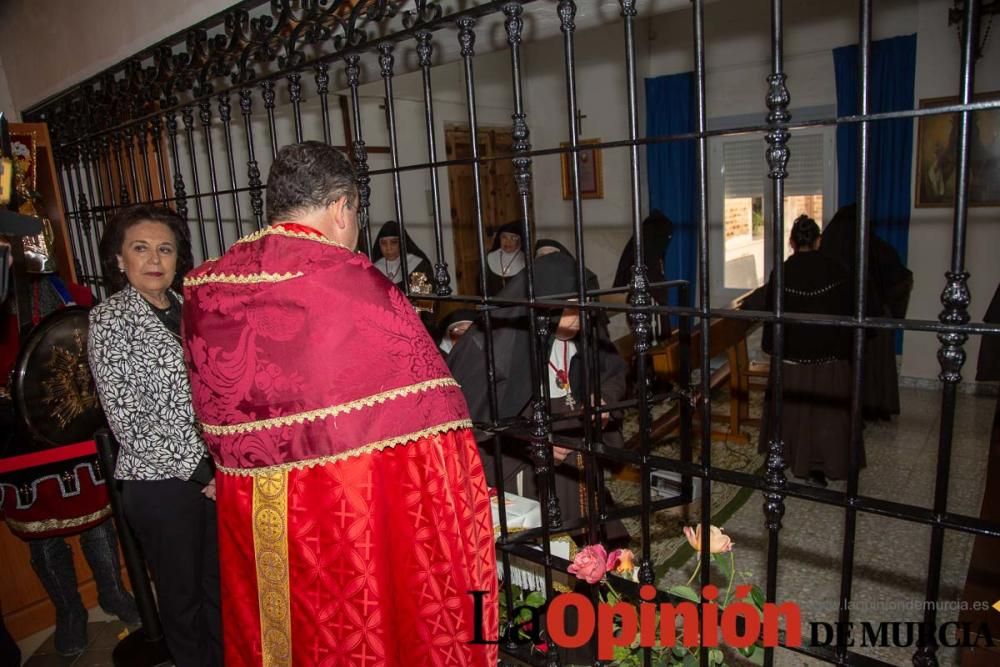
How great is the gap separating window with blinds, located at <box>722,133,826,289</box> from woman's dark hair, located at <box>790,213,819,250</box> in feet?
7.58

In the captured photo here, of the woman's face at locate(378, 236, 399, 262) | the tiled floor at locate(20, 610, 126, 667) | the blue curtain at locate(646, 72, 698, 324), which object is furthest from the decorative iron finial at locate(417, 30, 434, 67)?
the blue curtain at locate(646, 72, 698, 324)

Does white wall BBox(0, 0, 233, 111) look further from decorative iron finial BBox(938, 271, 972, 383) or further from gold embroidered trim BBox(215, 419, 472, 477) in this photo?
decorative iron finial BBox(938, 271, 972, 383)

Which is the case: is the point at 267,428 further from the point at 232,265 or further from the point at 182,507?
the point at 182,507

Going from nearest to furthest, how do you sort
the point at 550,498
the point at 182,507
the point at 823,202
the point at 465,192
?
the point at 550,498 → the point at 182,507 → the point at 823,202 → the point at 465,192

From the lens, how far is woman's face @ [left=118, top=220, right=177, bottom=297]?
204cm

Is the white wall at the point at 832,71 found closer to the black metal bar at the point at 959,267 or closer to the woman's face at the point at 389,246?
the woman's face at the point at 389,246

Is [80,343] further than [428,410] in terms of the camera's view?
Yes

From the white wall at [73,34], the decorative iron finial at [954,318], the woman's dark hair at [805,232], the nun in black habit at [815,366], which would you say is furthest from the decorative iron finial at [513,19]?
the woman's dark hair at [805,232]

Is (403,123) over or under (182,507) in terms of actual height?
over

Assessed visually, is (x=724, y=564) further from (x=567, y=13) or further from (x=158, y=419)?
(x=158, y=419)

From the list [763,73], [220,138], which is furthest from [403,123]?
[763,73]

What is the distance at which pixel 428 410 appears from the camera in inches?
52.3

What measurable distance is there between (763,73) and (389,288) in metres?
5.88

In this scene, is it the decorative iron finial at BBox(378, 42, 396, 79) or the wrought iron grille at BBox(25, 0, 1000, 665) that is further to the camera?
the decorative iron finial at BBox(378, 42, 396, 79)
